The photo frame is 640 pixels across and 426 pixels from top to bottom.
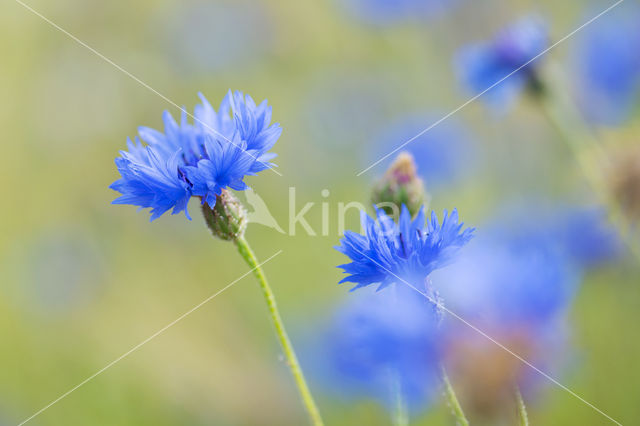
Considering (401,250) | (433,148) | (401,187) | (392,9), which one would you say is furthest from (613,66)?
(401,250)

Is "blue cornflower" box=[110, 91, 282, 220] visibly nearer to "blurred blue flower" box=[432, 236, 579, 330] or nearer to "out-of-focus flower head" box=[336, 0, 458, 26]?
"blurred blue flower" box=[432, 236, 579, 330]

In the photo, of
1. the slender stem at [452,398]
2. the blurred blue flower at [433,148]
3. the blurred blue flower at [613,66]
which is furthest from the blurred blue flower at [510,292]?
the blurred blue flower at [613,66]

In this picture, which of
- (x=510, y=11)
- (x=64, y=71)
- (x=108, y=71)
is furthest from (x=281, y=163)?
(x=510, y=11)

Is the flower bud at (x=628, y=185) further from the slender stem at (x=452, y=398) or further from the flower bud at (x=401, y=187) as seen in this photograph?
the slender stem at (x=452, y=398)

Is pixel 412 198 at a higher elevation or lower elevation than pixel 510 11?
lower

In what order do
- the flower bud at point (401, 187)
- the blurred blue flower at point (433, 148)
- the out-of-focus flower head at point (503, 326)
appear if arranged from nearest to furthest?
the out-of-focus flower head at point (503, 326) → the flower bud at point (401, 187) → the blurred blue flower at point (433, 148)

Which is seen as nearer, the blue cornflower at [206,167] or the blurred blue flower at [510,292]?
the blurred blue flower at [510,292]

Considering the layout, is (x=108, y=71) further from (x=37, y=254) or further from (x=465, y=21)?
(x=465, y=21)
